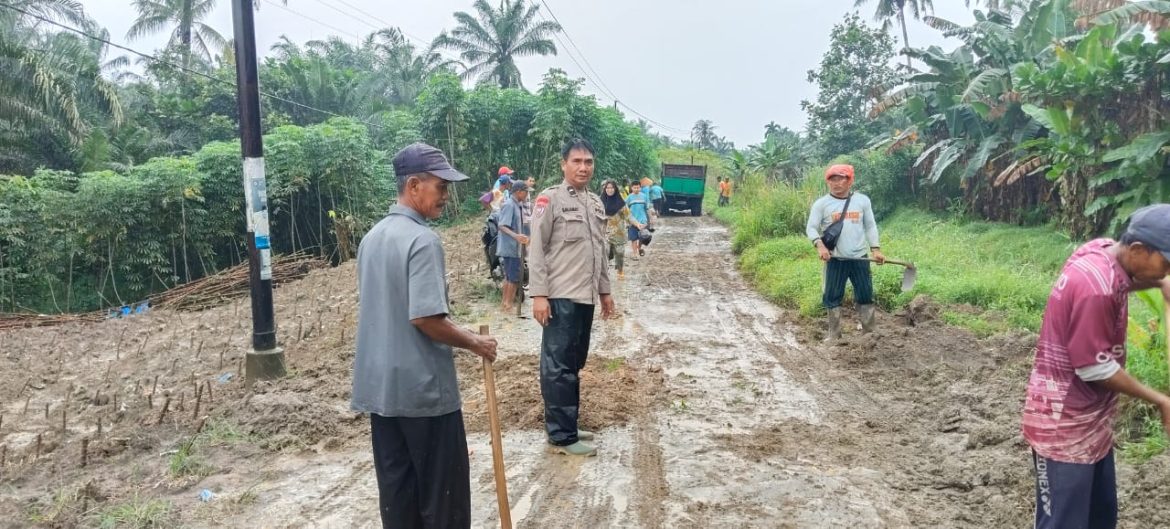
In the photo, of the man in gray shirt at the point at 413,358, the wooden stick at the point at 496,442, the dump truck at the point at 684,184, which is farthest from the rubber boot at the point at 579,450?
the dump truck at the point at 684,184

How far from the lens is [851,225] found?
7.11m

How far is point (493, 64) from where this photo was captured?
122 feet

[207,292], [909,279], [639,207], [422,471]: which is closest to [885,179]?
[639,207]

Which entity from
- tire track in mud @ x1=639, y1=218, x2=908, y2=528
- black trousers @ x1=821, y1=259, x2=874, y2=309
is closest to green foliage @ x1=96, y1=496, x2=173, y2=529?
tire track in mud @ x1=639, y1=218, x2=908, y2=528

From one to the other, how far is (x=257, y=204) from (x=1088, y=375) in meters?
5.94

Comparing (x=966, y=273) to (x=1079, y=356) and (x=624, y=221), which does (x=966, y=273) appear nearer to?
(x=624, y=221)

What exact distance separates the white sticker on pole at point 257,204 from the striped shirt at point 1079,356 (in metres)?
5.70

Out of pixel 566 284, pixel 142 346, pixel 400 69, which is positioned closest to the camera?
Result: pixel 566 284

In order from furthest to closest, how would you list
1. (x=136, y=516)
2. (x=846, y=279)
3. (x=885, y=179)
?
(x=885, y=179) → (x=846, y=279) → (x=136, y=516)

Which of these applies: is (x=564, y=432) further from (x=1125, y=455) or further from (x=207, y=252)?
(x=207, y=252)

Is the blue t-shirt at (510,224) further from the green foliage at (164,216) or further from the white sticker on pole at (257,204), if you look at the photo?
the green foliage at (164,216)

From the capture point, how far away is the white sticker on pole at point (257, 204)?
6.33m

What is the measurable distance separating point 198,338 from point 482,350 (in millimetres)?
7162

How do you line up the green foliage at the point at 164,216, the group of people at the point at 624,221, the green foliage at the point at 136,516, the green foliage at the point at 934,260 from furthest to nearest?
the green foliage at the point at 164,216
the group of people at the point at 624,221
the green foliage at the point at 934,260
the green foliage at the point at 136,516
